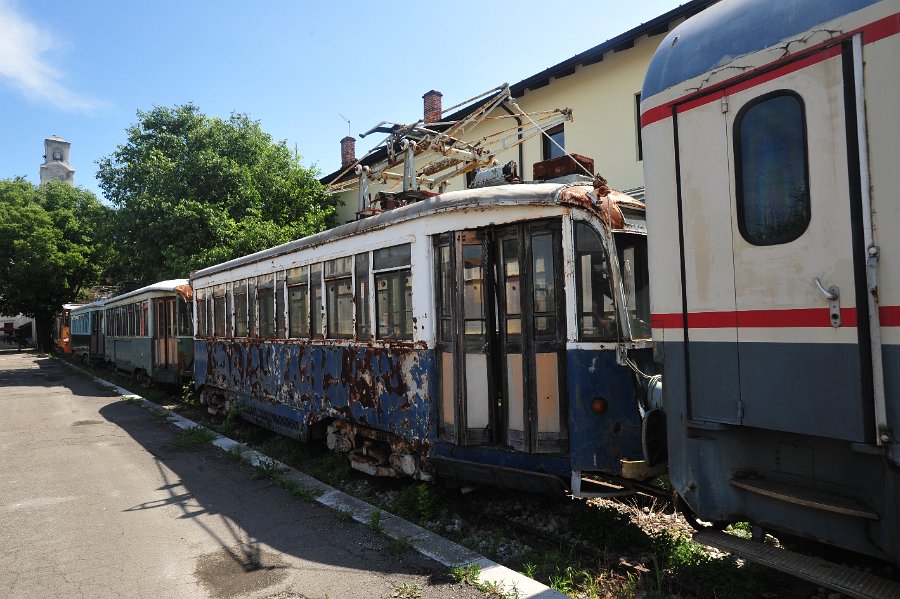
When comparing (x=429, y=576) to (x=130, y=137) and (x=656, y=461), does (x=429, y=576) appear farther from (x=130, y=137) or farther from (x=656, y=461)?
(x=130, y=137)

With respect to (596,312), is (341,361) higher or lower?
lower

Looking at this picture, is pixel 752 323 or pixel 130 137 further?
pixel 130 137

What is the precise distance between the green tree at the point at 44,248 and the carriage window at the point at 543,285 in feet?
108

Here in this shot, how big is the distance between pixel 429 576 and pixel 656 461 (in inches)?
75.1

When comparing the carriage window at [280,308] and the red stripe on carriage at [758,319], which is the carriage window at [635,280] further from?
the carriage window at [280,308]

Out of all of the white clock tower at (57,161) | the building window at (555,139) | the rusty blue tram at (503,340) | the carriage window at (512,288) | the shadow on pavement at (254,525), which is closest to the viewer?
the shadow on pavement at (254,525)

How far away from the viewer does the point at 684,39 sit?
12.7 feet

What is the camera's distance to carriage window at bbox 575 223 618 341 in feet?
16.2

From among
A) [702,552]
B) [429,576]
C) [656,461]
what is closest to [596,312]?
[656,461]

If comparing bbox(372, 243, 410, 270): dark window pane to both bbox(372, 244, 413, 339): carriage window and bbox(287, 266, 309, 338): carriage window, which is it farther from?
bbox(287, 266, 309, 338): carriage window

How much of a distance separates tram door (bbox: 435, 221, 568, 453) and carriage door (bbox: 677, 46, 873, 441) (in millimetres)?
1544

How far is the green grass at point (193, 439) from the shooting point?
30.1 feet

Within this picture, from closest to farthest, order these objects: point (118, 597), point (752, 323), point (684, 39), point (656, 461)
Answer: point (752, 323) → point (684, 39) → point (118, 597) → point (656, 461)

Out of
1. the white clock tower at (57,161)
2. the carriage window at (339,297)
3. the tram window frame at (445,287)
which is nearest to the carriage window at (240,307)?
the carriage window at (339,297)
